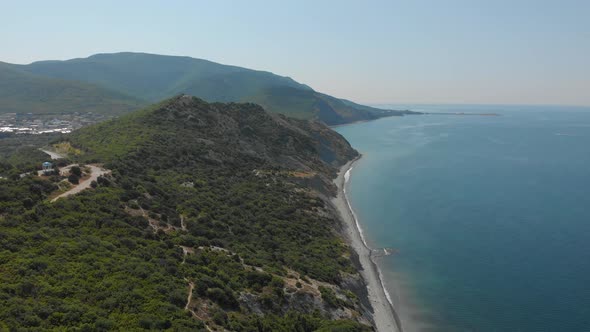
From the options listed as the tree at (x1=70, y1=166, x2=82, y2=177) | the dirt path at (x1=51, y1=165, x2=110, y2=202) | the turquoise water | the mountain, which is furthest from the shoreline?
the tree at (x1=70, y1=166, x2=82, y2=177)

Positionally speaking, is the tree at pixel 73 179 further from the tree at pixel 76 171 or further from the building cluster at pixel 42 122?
the building cluster at pixel 42 122

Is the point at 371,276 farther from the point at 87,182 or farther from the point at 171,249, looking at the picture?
the point at 87,182

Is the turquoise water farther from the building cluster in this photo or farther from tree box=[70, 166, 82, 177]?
the building cluster

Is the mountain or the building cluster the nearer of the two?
the mountain

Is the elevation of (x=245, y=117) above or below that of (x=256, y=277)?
above

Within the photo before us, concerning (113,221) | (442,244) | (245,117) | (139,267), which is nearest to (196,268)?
(139,267)

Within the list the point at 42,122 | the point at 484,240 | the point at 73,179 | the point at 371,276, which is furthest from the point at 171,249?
the point at 42,122

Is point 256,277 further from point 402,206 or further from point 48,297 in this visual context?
point 402,206
